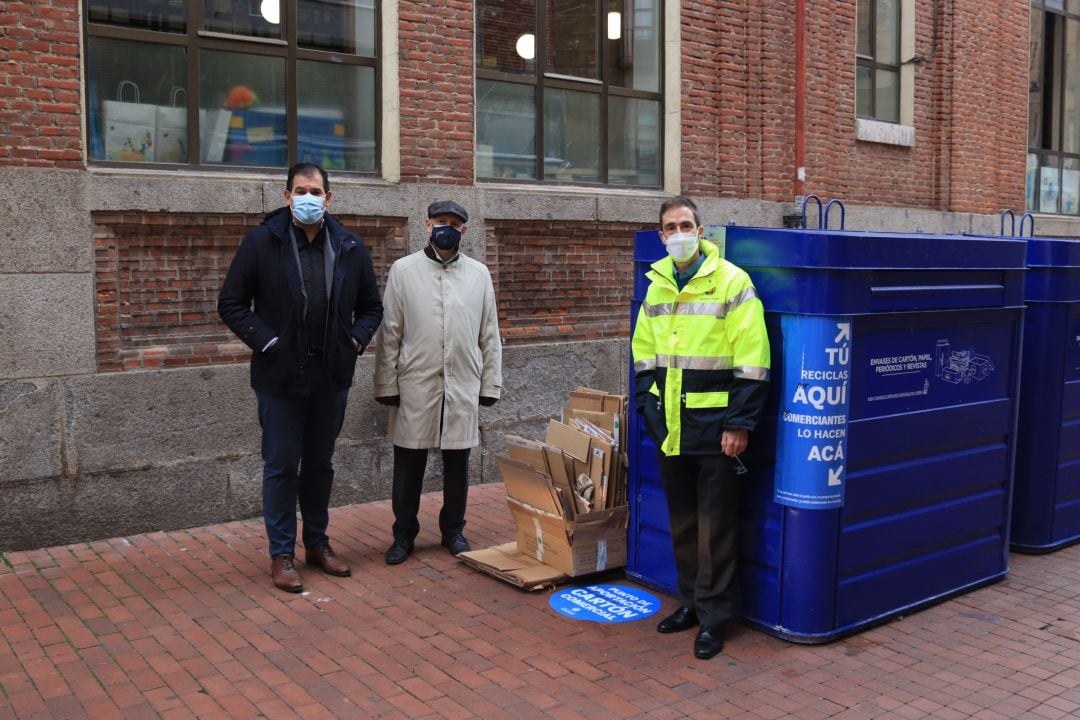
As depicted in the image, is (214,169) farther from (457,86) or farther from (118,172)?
(457,86)

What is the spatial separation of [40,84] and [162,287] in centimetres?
136

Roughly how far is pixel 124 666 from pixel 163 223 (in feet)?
9.98

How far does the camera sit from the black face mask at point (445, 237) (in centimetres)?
578

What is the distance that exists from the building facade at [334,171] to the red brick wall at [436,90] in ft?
0.06

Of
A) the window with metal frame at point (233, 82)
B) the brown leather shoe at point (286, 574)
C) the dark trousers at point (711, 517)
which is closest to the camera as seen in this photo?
the dark trousers at point (711, 517)

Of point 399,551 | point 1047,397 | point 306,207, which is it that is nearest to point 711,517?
point 399,551

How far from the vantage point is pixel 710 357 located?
461 centimetres

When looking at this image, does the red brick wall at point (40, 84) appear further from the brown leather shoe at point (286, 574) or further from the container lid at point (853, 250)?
the container lid at point (853, 250)

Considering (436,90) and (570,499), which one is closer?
(570,499)

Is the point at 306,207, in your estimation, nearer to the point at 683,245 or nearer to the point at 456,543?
the point at 683,245

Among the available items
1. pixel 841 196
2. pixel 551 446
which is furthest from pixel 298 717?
pixel 841 196

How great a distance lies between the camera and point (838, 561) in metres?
4.74

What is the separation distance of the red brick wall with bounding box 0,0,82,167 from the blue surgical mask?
178 cm

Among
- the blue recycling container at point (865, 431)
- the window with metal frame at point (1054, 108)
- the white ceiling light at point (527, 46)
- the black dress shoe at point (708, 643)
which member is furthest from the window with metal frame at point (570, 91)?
the window with metal frame at point (1054, 108)
